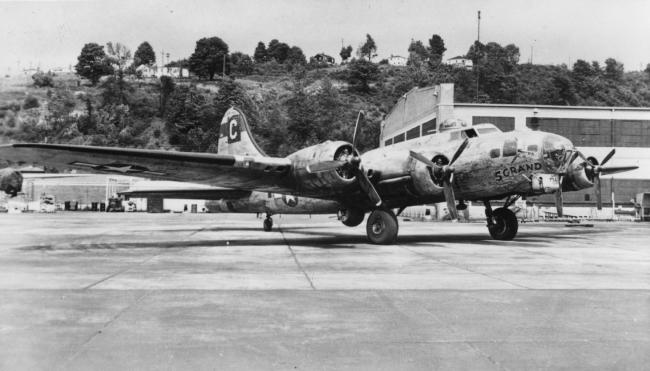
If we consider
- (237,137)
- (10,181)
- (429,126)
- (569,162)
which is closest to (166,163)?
(237,137)

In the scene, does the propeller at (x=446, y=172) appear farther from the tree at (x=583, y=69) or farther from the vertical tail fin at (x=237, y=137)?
the tree at (x=583, y=69)

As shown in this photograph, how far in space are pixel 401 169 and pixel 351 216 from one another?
3.47m

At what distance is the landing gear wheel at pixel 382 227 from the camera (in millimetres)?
18484

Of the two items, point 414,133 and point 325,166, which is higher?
point 414,133

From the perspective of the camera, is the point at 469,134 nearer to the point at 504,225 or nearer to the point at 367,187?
the point at 504,225

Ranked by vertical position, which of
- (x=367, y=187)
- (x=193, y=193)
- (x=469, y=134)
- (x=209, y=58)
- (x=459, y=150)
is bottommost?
(x=193, y=193)

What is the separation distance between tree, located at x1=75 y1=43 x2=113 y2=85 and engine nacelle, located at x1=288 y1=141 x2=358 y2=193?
16515 cm

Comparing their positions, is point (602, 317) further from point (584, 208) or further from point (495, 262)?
point (584, 208)

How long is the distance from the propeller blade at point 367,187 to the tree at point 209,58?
18347cm

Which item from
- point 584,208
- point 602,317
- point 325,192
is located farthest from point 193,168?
point 584,208

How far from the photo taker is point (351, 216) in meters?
21.4

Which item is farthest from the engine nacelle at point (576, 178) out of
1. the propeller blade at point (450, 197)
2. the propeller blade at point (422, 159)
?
the propeller blade at point (422, 159)

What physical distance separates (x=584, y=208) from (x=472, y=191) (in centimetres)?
3506

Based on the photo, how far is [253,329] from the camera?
20.7 feet
